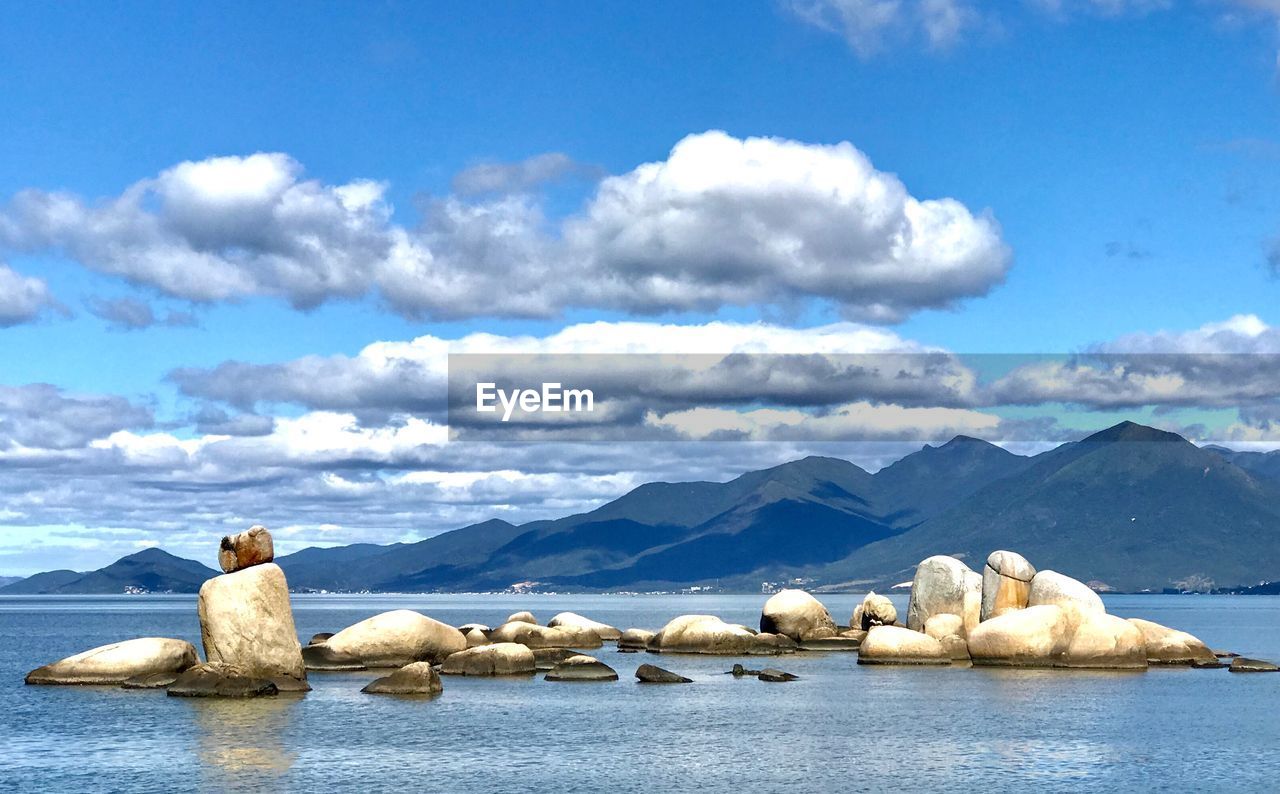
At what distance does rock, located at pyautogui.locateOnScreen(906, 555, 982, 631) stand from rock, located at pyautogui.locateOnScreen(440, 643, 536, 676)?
2413cm

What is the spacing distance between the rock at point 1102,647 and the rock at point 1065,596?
503 mm

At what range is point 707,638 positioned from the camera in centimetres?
8575

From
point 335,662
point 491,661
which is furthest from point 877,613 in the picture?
point 335,662

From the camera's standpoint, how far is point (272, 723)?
48188mm

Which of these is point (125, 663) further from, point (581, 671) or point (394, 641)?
point (581, 671)

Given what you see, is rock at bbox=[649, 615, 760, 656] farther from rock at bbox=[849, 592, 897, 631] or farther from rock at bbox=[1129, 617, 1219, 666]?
rock at bbox=[1129, 617, 1219, 666]

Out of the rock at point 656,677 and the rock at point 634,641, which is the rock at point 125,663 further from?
the rock at point 634,641

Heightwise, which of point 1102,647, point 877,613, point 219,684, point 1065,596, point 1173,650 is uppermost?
point 1065,596

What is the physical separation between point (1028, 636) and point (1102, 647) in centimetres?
416

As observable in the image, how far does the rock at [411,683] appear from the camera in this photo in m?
58.2

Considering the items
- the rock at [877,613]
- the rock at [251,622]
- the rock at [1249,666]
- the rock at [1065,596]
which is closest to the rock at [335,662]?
the rock at [251,622]

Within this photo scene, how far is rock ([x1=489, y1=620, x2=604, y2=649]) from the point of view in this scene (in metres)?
85.1

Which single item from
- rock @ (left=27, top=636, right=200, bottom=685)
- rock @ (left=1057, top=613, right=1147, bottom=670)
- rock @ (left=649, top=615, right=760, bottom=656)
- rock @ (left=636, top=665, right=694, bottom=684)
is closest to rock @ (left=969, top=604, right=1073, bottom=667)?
rock @ (left=1057, top=613, right=1147, bottom=670)

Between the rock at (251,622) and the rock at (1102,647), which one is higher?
the rock at (251,622)
